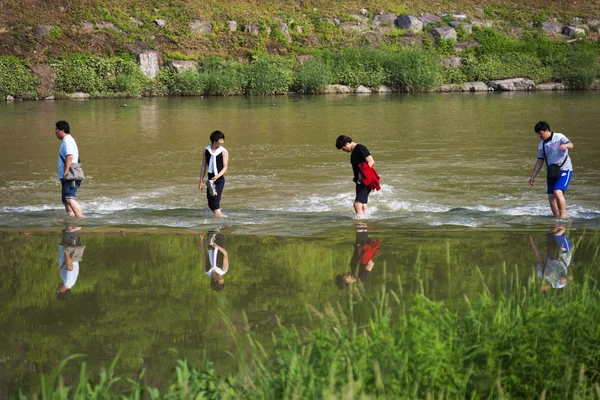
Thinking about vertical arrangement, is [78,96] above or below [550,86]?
below

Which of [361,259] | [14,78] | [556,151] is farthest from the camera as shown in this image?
[14,78]

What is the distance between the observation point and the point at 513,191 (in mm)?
19047

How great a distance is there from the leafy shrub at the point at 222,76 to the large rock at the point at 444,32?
60.2 feet

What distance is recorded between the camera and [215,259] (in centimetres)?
1123

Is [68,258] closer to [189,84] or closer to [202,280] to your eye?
[202,280]

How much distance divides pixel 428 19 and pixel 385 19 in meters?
3.70

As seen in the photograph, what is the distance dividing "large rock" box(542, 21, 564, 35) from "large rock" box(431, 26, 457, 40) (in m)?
9.76

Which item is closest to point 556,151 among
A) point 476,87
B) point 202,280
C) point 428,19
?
point 202,280

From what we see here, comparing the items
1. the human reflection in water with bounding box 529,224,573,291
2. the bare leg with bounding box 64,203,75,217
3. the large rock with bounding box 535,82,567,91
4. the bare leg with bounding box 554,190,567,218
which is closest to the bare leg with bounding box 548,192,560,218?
the bare leg with bounding box 554,190,567,218

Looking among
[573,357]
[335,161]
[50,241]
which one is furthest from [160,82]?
[573,357]

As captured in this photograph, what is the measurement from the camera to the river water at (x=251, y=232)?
8.03 m

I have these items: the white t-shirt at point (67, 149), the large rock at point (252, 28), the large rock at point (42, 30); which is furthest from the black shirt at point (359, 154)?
the large rock at point (252, 28)

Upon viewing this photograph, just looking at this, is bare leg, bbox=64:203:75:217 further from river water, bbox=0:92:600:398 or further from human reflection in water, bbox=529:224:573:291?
human reflection in water, bbox=529:224:573:291

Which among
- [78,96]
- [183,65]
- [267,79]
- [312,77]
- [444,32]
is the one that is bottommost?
[78,96]
